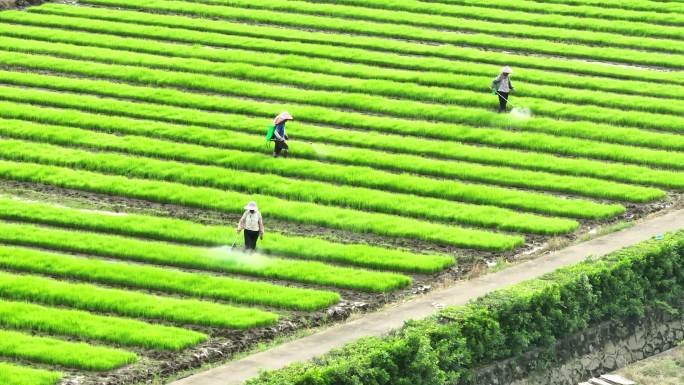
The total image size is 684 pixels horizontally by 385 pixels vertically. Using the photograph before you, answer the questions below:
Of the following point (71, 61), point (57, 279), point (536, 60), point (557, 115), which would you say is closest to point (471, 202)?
point (557, 115)

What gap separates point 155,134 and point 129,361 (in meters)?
18.2

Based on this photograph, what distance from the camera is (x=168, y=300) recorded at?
112 ft

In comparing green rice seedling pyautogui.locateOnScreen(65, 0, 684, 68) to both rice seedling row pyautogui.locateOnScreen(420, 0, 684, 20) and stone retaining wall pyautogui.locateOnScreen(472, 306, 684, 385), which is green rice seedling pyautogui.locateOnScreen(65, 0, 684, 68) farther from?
stone retaining wall pyautogui.locateOnScreen(472, 306, 684, 385)

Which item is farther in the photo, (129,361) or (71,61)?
(71,61)

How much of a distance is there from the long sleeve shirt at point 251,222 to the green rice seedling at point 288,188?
565 centimetres

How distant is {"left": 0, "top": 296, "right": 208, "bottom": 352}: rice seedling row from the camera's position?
3148 cm

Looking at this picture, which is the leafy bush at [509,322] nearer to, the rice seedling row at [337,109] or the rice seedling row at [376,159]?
the rice seedling row at [376,159]

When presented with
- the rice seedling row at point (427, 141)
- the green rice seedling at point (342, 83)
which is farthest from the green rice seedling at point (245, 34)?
the rice seedling row at point (427, 141)

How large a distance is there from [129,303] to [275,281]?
380 centimetres

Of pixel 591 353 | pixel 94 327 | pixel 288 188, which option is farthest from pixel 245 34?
pixel 591 353

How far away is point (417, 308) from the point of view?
33938 mm

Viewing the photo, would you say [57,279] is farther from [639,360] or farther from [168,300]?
[639,360]

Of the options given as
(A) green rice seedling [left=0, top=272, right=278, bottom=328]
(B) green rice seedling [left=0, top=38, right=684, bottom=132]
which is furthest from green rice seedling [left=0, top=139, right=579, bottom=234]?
(B) green rice seedling [left=0, top=38, right=684, bottom=132]

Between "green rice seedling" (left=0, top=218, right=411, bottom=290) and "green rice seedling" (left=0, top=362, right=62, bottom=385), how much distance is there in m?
5.93
